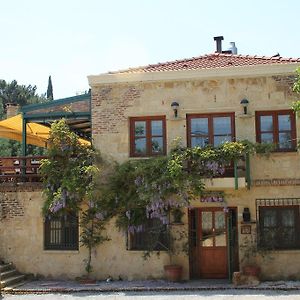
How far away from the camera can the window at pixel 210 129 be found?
59.1 ft

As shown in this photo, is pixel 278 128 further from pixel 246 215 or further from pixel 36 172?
pixel 36 172

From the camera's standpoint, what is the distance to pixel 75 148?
18.4m

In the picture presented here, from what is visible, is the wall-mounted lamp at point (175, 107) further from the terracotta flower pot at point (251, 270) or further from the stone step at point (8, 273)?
the stone step at point (8, 273)

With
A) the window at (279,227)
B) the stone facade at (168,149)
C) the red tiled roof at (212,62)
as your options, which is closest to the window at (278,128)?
the stone facade at (168,149)

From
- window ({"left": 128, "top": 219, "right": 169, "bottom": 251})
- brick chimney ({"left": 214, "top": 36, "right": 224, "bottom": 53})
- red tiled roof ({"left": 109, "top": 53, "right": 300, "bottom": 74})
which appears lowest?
window ({"left": 128, "top": 219, "right": 169, "bottom": 251})

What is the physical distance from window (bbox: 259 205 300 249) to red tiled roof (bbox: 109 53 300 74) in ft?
16.2

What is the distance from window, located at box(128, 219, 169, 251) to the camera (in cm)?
1788

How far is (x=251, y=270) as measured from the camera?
16.7 meters

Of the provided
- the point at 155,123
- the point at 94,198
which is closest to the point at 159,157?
the point at 155,123

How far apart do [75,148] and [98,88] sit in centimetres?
224

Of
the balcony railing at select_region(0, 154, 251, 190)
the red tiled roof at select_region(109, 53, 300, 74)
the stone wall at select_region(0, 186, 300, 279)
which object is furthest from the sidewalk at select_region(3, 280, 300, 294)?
the red tiled roof at select_region(109, 53, 300, 74)

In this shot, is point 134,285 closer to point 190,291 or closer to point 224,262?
point 190,291

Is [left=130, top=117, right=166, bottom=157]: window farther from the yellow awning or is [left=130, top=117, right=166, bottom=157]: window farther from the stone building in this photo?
the yellow awning

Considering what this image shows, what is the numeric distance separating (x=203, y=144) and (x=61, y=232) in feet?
18.7
